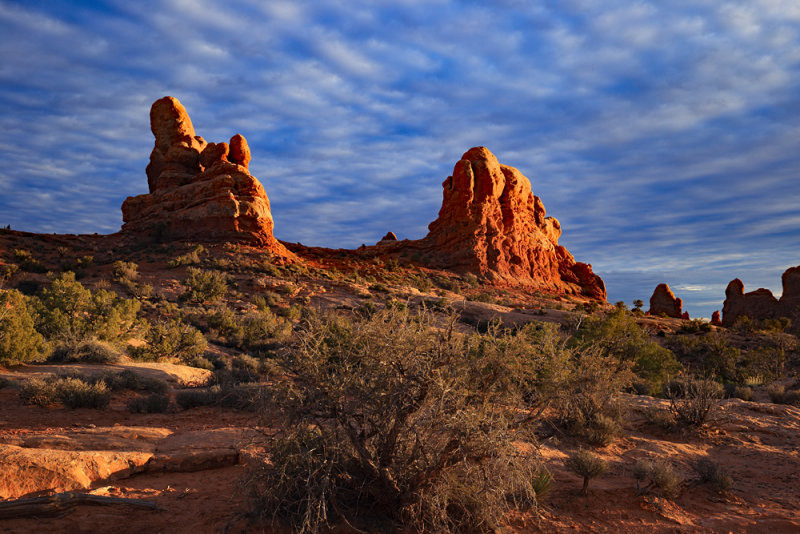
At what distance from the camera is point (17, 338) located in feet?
34.7

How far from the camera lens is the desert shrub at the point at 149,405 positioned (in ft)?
29.7

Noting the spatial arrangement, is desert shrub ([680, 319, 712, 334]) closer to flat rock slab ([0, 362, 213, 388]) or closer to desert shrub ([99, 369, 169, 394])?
flat rock slab ([0, 362, 213, 388])

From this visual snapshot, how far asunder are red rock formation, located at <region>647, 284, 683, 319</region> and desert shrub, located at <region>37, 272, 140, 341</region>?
60670mm

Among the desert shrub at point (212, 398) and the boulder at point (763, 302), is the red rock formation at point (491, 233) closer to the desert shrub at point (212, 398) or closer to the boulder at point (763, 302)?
the boulder at point (763, 302)

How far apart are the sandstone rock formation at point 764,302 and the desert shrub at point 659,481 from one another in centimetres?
4844

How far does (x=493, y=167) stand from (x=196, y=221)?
1243 inches

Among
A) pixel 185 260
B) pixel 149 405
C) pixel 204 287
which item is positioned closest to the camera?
pixel 149 405

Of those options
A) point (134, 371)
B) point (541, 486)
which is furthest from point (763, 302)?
point (134, 371)

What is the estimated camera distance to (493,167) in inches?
2025

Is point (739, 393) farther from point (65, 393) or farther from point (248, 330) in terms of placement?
point (248, 330)

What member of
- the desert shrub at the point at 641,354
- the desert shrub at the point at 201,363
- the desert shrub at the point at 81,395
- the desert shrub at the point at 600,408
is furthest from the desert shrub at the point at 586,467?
the desert shrub at the point at 201,363

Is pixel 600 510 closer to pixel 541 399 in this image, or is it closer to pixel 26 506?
pixel 541 399

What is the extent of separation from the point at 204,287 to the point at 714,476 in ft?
85.5

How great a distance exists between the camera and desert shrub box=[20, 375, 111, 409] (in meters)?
8.49
